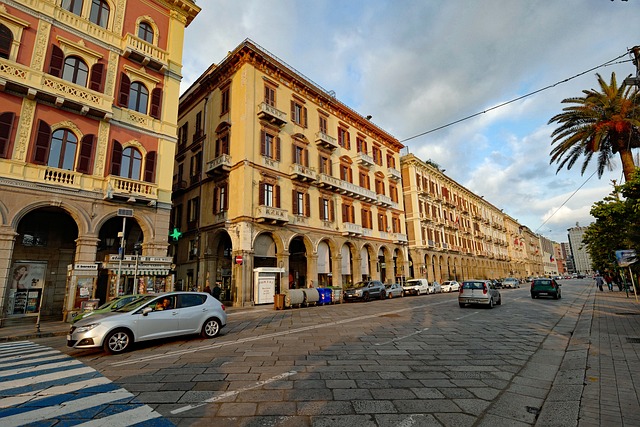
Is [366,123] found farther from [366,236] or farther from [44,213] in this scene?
[44,213]

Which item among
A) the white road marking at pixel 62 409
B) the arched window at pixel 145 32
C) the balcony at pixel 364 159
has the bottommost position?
the white road marking at pixel 62 409

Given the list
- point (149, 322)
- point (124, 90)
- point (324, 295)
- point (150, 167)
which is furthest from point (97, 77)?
point (324, 295)

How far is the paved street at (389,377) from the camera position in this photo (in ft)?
13.5

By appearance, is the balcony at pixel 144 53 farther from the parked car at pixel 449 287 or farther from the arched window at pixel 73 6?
the parked car at pixel 449 287

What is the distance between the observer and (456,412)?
4191 millimetres

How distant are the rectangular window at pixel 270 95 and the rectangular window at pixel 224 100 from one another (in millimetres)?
3052

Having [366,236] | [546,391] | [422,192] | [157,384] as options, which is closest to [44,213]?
[157,384]

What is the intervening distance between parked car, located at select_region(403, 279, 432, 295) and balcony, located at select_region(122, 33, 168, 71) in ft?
93.9

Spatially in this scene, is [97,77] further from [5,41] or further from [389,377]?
[389,377]

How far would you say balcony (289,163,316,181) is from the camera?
26.5 meters

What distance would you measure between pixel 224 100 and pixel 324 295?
17.8 m

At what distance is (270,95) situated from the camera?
1048 inches

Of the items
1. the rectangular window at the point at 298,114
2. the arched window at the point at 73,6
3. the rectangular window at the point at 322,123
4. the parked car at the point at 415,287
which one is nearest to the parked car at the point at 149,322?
the arched window at the point at 73,6

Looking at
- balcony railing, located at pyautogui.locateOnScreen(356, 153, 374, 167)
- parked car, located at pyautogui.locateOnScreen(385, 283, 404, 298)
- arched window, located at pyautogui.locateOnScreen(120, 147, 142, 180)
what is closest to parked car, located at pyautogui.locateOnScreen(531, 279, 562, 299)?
parked car, located at pyautogui.locateOnScreen(385, 283, 404, 298)
